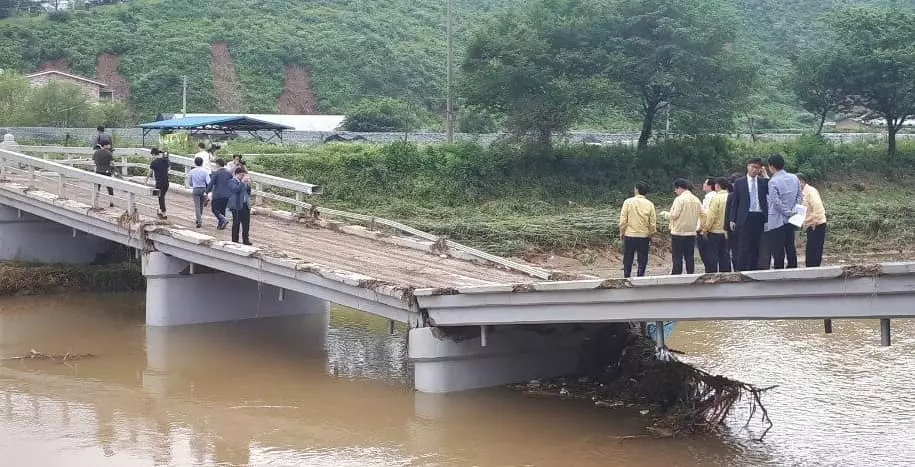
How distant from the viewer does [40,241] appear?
2466cm

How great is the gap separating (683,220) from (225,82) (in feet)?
160

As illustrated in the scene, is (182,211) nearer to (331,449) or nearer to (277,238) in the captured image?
(277,238)

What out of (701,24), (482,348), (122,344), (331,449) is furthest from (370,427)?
(701,24)

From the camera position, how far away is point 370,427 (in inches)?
550

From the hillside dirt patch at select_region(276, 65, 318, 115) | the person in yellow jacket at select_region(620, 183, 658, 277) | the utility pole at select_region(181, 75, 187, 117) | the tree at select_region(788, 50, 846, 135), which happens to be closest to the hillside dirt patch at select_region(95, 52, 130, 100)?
the utility pole at select_region(181, 75, 187, 117)

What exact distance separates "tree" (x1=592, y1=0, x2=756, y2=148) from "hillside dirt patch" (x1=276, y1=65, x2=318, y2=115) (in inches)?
996

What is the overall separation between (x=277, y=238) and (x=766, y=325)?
31.1ft

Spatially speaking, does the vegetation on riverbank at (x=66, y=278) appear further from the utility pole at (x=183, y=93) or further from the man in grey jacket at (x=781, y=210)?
the utility pole at (x=183, y=93)

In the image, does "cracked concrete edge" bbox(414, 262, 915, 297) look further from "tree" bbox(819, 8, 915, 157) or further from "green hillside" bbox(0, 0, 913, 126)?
"green hillside" bbox(0, 0, 913, 126)

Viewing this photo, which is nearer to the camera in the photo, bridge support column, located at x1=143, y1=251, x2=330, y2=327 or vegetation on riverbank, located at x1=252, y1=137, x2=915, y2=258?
bridge support column, located at x1=143, y1=251, x2=330, y2=327

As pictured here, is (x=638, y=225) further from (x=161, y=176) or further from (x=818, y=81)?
(x=818, y=81)

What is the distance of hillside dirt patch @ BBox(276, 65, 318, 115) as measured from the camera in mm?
60219

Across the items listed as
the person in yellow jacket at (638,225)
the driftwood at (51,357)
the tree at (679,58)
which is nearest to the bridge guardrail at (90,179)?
the driftwood at (51,357)

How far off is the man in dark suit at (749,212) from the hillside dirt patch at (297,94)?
48277mm
